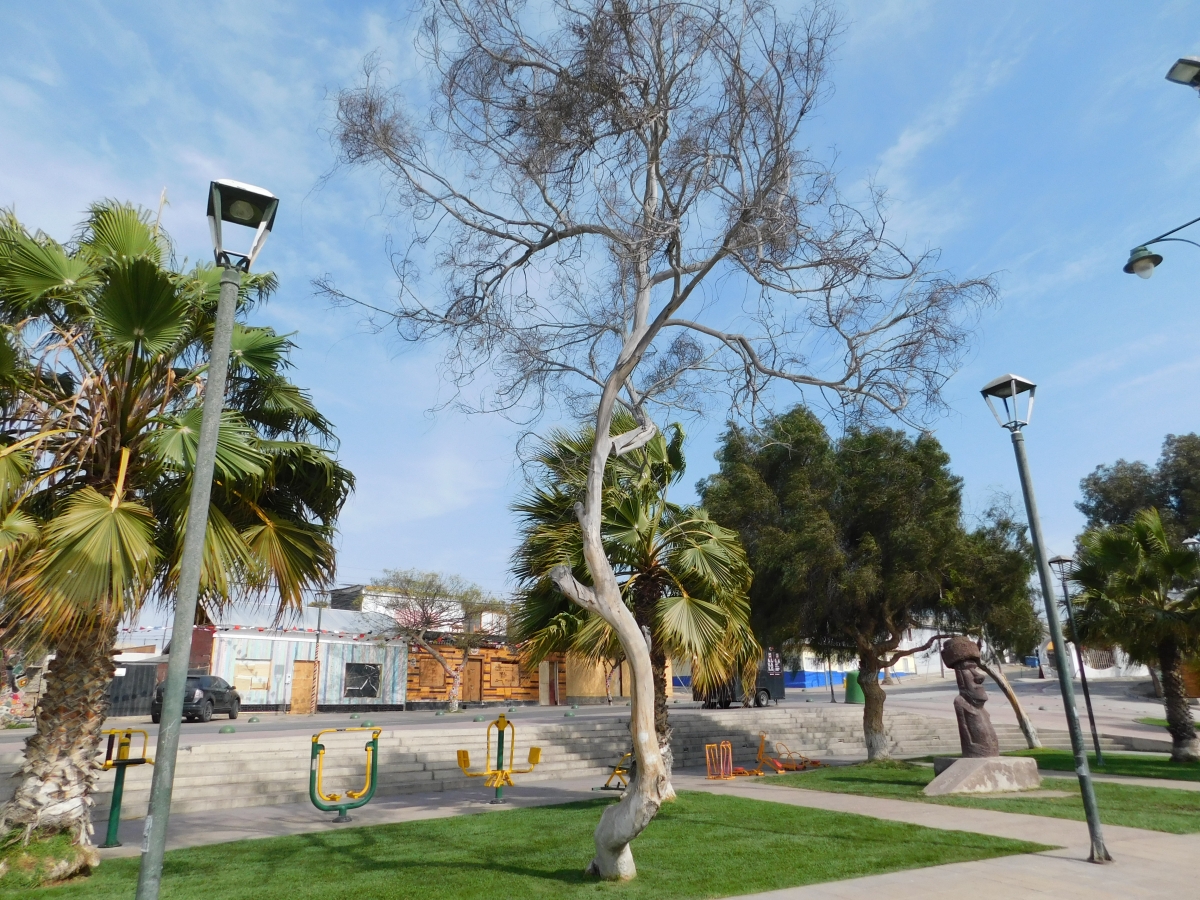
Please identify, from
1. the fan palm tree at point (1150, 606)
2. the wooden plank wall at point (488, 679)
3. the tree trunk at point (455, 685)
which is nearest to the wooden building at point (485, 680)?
the wooden plank wall at point (488, 679)

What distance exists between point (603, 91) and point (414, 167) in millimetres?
2182

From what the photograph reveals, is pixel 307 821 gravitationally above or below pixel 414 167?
below

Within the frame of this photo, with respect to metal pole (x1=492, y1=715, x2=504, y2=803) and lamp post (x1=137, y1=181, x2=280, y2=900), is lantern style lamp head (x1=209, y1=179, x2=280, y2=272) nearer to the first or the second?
lamp post (x1=137, y1=181, x2=280, y2=900)

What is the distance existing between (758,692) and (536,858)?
26950 millimetres

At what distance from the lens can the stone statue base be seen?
12727 mm

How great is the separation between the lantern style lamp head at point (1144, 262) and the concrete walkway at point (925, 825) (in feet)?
18.8

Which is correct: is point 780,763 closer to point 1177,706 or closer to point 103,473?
point 1177,706

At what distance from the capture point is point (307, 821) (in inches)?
429

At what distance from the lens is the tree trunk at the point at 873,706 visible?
16984mm

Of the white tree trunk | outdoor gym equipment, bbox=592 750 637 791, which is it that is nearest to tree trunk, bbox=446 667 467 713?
outdoor gym equipment, bbox=592 750 637 791

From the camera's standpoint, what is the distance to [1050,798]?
→ 12.3 metres

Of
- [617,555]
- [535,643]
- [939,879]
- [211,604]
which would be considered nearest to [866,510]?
[617,555]

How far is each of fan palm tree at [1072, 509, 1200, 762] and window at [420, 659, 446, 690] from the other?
28552 millimetres

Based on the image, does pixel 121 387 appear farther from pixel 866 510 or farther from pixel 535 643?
pixel 866 510
